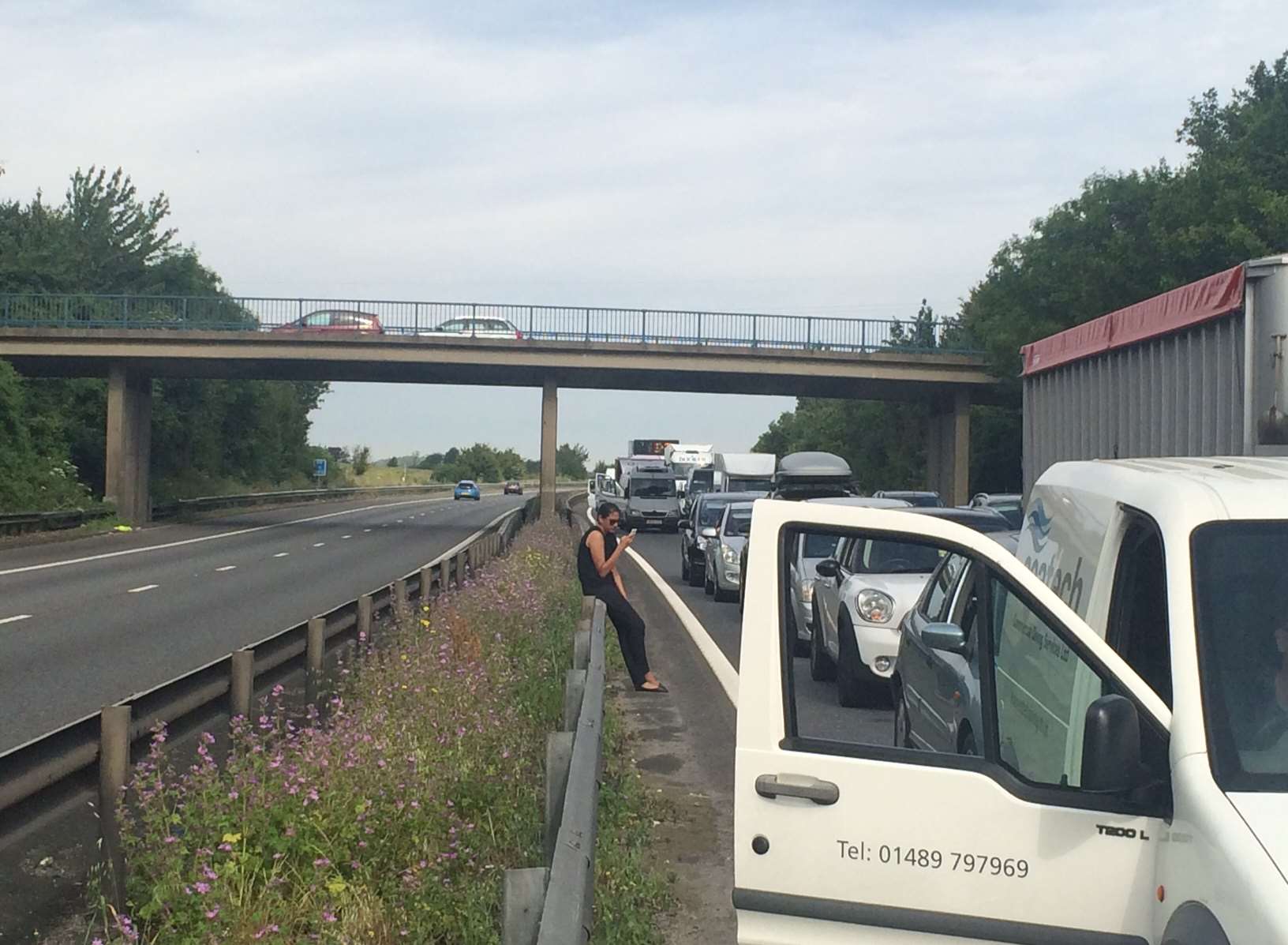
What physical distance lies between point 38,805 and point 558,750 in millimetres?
2033

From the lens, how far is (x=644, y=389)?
184 feet

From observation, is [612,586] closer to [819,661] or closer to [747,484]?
[819,661]

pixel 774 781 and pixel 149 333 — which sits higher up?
pixel 149 333

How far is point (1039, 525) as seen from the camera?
19.0 feet

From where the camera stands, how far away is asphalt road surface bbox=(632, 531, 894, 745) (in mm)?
4587

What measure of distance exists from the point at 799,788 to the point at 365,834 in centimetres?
293

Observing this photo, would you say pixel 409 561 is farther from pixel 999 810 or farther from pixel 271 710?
pixel 999 810

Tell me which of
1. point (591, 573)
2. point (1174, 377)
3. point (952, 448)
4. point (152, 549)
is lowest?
point (152, 549)

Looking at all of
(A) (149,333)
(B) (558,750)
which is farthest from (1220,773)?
(A) (149,333)

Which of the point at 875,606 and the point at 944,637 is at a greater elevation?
the point at 944,637

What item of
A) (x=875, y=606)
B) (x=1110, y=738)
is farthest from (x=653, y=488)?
(x=1110, y=738)

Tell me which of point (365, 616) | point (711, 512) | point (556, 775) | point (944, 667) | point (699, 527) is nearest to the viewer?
point (556, 775)

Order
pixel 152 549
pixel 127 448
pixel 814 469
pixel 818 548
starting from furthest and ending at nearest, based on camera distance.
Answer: pixel 127 448 → pixel 152 549 → pixel 814 469 → pixel 818 548

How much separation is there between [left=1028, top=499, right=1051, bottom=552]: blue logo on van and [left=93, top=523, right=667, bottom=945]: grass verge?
80.4 inches
